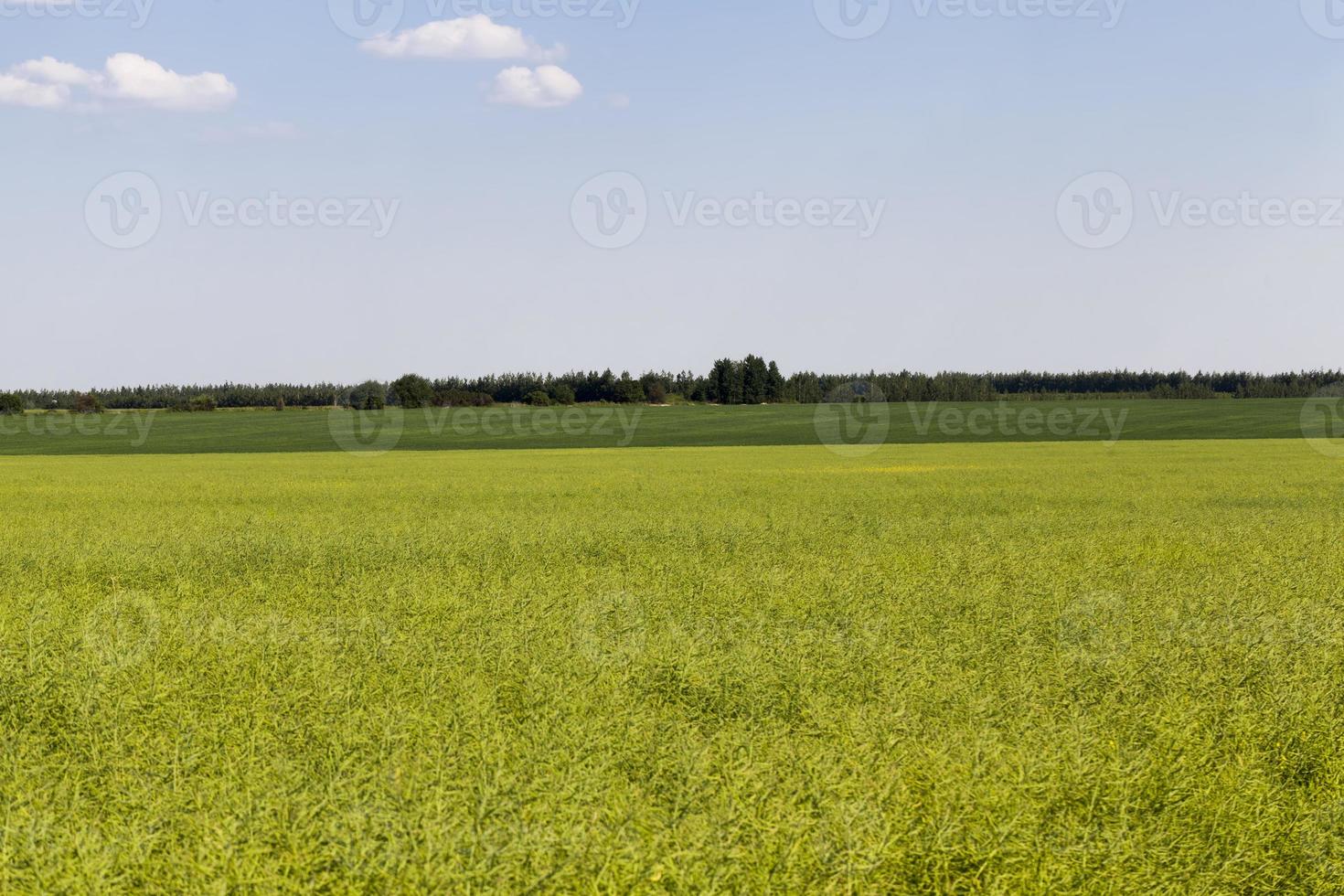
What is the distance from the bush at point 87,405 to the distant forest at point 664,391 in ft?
0.74

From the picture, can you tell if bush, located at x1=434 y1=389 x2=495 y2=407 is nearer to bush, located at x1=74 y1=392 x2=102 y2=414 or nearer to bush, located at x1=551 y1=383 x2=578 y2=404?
bush, located at x1=551 y1=383 x2=578 y2=404

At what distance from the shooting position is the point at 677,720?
624cm

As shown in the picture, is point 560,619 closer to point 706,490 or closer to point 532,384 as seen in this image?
point 706,490

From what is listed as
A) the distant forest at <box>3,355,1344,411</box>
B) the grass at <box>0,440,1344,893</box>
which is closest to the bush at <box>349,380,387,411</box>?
the distant forest at <box>3,355,1344,411</box>

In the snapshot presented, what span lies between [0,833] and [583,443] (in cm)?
7033

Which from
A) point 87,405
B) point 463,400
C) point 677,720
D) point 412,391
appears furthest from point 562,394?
point 677,720

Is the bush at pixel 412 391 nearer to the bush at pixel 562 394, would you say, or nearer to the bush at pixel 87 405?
the bush at pixel 562 394

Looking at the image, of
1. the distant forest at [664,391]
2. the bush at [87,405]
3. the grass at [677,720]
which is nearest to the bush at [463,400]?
the distant forest at [664,391]

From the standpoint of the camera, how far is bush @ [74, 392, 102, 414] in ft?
473

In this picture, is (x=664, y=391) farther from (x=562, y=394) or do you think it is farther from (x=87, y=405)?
(x=87, y=405)

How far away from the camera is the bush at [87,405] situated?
144m

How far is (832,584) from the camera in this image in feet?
35.8

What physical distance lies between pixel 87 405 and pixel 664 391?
80822 mm

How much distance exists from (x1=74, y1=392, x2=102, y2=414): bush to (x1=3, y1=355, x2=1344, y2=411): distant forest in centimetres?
23
